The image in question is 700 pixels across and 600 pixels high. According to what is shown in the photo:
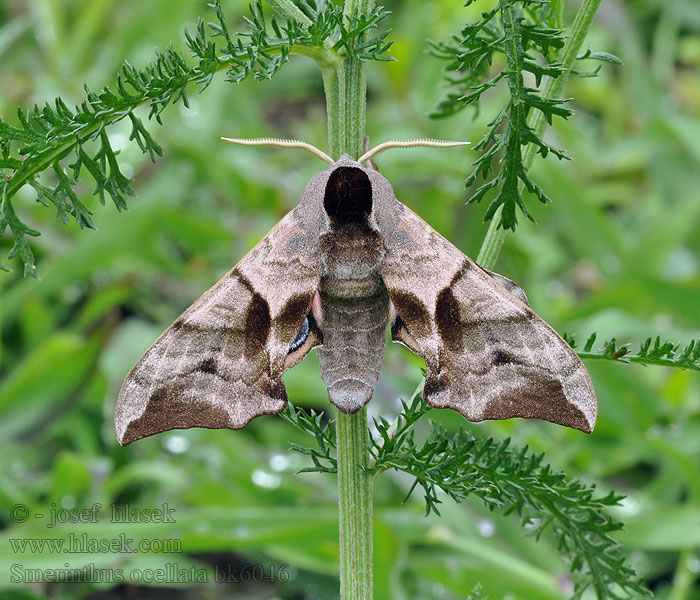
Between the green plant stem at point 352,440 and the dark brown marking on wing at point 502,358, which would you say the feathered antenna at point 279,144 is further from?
the dark brown marking on wing at point 502,358

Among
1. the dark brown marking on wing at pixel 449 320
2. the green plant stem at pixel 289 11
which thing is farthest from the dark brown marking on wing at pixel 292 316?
the green plant stem at pixel 289 11

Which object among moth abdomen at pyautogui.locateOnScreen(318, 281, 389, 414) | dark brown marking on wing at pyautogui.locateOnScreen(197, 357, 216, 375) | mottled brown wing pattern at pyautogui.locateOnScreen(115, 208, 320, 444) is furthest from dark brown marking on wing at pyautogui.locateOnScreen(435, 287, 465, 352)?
dark brown marking on wing at pyautogui.locateOnScreen(197, 357, 216, 375)

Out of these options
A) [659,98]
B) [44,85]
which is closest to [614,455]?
[659,98]

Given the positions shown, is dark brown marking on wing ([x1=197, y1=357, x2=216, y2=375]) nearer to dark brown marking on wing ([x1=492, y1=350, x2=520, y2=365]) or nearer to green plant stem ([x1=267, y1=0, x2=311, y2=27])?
dark brown marking on wing ([x1=492, y1=350, x2=520, y2=365])

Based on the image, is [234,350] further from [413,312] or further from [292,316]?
[413,312]

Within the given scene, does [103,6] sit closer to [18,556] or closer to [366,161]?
[18,556]
